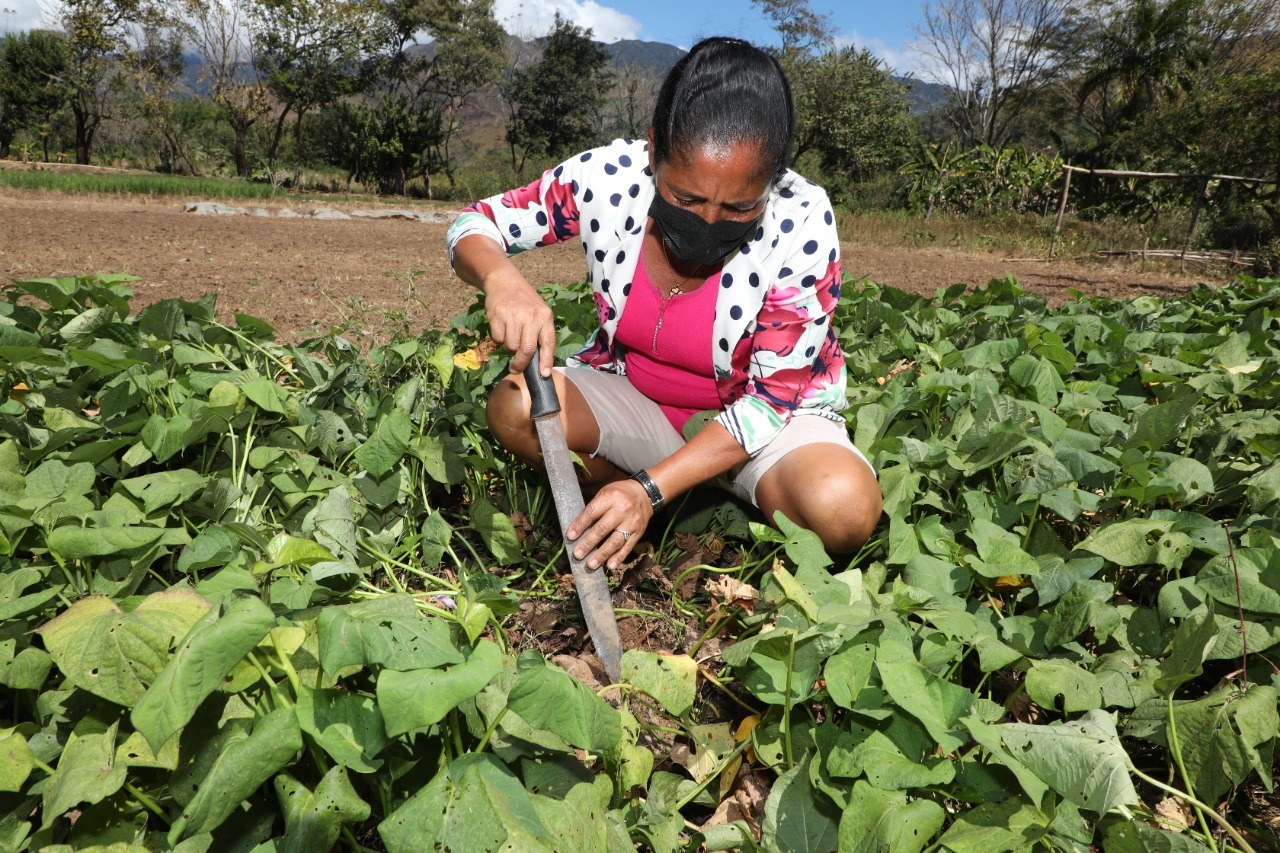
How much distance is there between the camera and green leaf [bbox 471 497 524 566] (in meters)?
1.73

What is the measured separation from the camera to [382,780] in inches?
40.1

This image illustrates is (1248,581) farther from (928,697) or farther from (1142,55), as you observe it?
(1142,55)

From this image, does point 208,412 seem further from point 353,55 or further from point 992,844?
point 353,55

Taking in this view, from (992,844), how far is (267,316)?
3513mm

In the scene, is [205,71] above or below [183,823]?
above

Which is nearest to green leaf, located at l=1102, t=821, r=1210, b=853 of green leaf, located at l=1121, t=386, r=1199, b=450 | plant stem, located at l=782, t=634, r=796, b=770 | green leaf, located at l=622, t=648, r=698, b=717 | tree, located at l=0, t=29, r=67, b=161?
plant stem, located at l=782, t=634, r=796, b=770

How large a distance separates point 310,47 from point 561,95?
873cm

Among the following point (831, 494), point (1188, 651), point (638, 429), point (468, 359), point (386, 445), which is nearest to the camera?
point (1188, 651)

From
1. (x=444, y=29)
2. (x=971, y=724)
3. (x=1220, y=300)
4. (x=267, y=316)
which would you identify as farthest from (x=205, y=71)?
(x=971, y=724)

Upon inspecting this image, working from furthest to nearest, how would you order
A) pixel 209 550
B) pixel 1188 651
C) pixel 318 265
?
pixel 318 265 < pixel 209 550 < pixel 1188 651

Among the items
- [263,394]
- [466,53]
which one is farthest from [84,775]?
[466,53]

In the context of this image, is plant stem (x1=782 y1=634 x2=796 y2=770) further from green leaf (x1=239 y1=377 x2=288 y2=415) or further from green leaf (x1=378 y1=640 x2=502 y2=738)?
green leaf (x1=239 y1=377 x2=288 y2=415)

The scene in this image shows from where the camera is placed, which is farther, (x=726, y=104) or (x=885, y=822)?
(x=726, y=104)

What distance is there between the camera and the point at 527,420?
1.84 m
